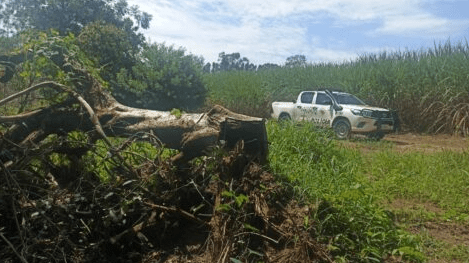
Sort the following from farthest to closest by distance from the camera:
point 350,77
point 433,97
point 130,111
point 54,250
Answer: point 350,77, point 433,97, point 130,111, point 54,250

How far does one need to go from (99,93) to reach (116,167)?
3.54ft

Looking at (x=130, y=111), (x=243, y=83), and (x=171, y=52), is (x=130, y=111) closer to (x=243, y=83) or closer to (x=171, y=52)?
(x=171, y=52)

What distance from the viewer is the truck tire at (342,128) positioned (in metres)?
15.2

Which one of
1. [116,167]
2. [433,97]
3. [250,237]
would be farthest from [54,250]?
[433,97]

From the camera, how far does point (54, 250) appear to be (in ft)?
12.1

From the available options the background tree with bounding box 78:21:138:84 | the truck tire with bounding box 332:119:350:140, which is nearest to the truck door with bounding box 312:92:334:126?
the truck tire with bounding box 332:119:350:140

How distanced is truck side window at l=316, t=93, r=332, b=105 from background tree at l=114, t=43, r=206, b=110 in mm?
4170

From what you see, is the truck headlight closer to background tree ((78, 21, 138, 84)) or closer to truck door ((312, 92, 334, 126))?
truck door ((312, 92, 334, 126))

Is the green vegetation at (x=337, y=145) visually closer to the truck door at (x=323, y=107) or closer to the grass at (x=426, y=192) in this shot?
the grass at (x=426, y=192)

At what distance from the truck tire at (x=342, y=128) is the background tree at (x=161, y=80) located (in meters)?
4.87

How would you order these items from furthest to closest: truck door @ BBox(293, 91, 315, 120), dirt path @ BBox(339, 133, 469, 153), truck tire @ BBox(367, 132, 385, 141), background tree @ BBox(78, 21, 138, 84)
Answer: truck door @ BBox(293, 91, 315, 120) → background tree @ BBox(78, 21, 138, 84) → truck tire @ BBox(367, 132, 385, 141) → dirt path @ BBox(339, 133, 469, 153)

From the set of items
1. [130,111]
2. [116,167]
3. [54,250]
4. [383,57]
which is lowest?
[54,250]

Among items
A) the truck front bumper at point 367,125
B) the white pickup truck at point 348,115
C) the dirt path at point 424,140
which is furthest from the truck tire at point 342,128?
the dirt path at point 424,140

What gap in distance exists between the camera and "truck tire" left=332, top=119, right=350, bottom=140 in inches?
598
